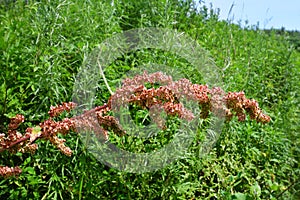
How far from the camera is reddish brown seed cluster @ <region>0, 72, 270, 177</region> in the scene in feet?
3.92

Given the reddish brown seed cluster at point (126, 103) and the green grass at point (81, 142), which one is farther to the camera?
the green grass at point (81, 142)

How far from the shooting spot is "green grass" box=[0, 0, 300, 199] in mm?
1705

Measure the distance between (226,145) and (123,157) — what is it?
84 cm

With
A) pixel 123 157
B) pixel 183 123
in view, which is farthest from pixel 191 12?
pixel 123 157

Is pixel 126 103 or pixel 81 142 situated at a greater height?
pixel 126 103

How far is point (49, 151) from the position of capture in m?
1.74

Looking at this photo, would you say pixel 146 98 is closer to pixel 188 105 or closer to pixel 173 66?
pixel 188 105

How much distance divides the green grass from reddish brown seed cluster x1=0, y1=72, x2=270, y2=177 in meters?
0.31

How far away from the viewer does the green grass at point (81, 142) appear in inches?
67.1

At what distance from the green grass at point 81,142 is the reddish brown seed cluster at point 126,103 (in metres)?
0.31

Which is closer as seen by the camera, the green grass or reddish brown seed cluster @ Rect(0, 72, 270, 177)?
Answer: reddish brown seed cluster @ Rect(0, 72, 270, 177)

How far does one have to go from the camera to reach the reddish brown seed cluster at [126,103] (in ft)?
3.92

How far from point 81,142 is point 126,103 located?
47 cm

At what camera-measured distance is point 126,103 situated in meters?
1.36
